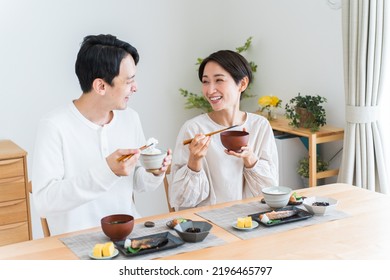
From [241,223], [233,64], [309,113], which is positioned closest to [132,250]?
[241,223]

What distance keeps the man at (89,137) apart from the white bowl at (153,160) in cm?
6

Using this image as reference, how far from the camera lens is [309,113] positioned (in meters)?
3.41

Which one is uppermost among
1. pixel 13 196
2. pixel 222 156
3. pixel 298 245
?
pixel 222 156

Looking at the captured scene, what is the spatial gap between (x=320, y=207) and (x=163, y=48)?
8.41ft

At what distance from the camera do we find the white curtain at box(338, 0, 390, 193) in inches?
121

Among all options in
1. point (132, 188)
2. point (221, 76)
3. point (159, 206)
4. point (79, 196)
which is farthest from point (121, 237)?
point (159, 206)

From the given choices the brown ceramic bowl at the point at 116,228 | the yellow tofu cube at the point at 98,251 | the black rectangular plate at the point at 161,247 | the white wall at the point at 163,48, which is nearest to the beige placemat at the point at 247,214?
the black rectangular plate at the point at 161,247

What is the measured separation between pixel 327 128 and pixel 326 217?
1.65 m

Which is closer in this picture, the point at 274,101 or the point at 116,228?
the point at 116,228

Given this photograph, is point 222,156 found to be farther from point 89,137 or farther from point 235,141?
point 89,137

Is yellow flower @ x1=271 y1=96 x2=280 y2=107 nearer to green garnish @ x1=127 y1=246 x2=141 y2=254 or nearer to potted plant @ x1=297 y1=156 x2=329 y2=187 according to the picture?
potted plant @ x1=297 y1=156 x2=329 y2=187

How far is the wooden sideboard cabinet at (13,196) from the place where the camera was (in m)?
3.27

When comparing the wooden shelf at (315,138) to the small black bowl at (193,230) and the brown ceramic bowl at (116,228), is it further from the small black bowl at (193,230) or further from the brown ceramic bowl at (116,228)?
the brown ceramic bowl at (116,228)

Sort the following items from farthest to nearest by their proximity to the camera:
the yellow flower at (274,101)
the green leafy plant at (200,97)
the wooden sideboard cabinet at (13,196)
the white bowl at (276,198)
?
the green leafy plant at (200,97) < the yellow flower at (274,101) < the wooden sideboard cabinet at (13,196) < the white bowl at (276,198)
